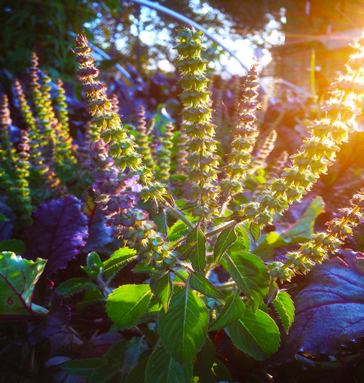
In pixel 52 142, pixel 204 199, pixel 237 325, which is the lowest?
pixel 237 325

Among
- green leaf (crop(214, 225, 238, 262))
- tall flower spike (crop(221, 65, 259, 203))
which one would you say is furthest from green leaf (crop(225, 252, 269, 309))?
tall flower spike (crop(221, 65, 259, 203))

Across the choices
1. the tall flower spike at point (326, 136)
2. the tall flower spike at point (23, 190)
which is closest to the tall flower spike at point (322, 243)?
the tall flower spike at point (326, 136)

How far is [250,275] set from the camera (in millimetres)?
983

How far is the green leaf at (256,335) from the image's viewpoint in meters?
1.06

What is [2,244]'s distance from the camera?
1610 millimetres

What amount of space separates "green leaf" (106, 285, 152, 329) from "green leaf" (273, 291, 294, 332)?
45 cm

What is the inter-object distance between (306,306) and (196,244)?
602 millimetres

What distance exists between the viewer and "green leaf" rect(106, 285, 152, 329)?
1064 mm

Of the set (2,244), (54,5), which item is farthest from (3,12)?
(2,244)

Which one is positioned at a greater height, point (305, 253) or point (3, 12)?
point (3, 12)

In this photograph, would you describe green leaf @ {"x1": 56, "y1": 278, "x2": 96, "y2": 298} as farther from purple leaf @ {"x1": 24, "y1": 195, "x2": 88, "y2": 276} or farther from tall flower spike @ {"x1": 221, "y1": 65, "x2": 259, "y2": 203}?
tall flower spike @ {"x1": 221, "y1": 65, "x2": 259, "y2": 203}

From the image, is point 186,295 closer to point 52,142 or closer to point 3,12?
point 52,142

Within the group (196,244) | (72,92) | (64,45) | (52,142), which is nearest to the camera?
(196,244)

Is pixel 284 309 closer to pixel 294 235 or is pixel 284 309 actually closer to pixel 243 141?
pixel 243 141
